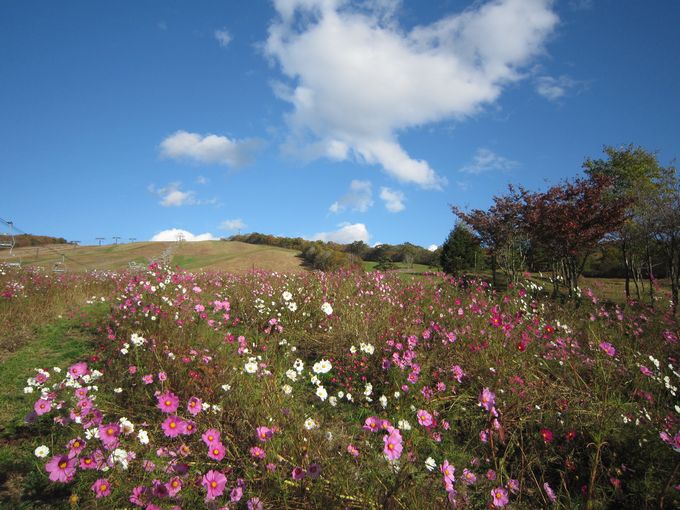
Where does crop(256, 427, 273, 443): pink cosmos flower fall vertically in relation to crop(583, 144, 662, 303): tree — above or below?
below

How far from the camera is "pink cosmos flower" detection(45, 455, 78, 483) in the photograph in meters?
1.72

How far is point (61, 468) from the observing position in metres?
1.76

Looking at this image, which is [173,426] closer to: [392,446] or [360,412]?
[392,446]

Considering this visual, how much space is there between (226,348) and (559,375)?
359 centimetres

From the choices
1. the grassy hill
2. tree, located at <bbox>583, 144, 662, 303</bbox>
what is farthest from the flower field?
the grassy hill

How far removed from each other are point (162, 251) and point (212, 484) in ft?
168

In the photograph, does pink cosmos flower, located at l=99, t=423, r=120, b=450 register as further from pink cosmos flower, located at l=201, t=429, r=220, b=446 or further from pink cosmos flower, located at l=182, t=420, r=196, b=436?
pink cosmos flower, located at l=201, t=429, r=220, b=446

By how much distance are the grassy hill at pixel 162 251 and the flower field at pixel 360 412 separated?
105 ft

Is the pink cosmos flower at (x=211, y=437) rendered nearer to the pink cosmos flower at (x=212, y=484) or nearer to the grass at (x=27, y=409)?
the pink cosmos flower at (x=212, y=484)

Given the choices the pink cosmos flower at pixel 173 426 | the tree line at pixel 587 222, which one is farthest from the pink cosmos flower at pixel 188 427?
the tree line at pixel 587 222

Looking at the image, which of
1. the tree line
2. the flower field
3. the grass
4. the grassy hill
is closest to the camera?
the flower field

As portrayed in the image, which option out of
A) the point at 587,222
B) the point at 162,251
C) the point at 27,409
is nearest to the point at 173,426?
the point at 27,409

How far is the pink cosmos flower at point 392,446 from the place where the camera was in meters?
1.79

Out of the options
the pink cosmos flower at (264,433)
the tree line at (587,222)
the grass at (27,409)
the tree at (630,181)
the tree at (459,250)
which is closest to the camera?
the pink cosmos flower at (264,433)
